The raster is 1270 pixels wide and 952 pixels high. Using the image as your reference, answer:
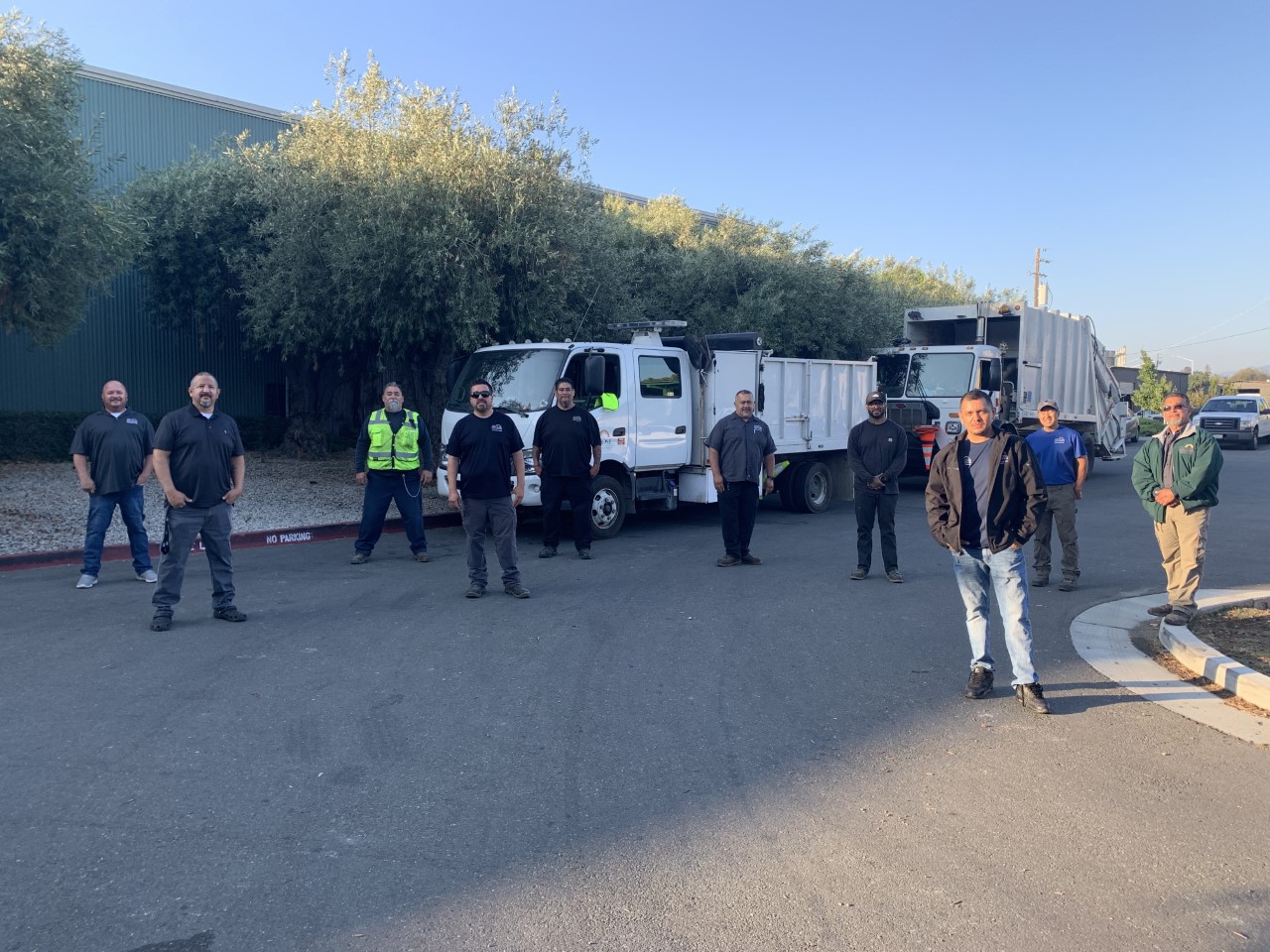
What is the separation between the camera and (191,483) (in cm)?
758

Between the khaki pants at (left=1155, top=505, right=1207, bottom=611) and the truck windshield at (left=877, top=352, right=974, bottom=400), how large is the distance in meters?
10.5

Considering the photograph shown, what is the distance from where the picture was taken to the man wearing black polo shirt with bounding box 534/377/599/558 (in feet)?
35.4

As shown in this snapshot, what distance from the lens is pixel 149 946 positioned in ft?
10.7

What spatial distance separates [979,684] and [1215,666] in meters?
1.66

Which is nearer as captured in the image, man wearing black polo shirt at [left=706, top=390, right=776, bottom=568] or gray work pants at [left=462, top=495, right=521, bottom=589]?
gray work pants at [left=462, top=495, right=521, bottom=589]

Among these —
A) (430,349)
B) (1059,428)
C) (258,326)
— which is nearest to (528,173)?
(430,349)

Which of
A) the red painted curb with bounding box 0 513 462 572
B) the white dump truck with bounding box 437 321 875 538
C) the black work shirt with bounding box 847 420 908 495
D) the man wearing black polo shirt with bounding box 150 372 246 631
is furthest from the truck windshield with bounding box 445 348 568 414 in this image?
the man wearing black polo shirt with bounding box 150 372 246 631

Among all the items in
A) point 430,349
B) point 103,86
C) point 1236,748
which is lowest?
point 1236,748

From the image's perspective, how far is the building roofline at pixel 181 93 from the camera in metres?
22.0

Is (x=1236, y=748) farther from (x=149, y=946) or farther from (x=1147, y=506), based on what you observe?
(x=149, y=946)

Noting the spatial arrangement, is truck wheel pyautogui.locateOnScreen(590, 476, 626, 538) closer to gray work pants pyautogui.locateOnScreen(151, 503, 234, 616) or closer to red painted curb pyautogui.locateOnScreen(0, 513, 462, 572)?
red painted curb pyautogui.locateOnScreen(0, 513, 462, 572)

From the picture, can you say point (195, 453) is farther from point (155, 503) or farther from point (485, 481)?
point (155, 503)

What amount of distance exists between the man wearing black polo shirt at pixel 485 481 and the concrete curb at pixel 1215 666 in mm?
4958

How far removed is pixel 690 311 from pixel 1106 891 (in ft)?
65.1
